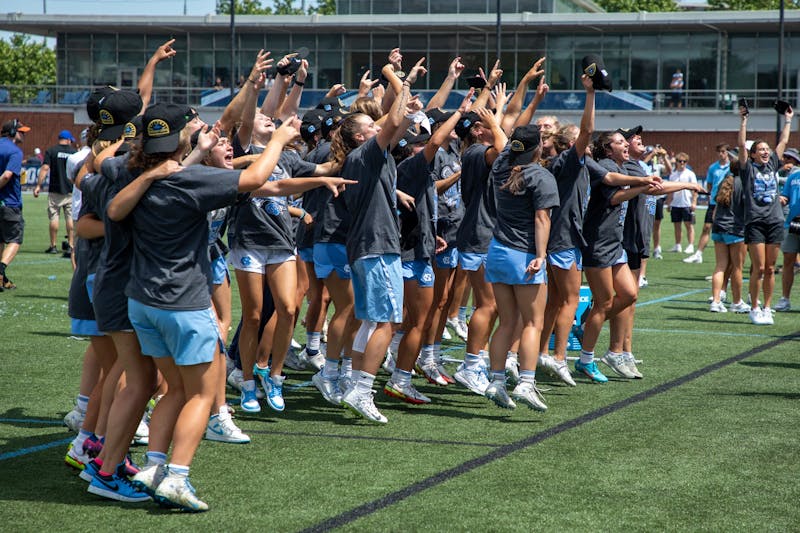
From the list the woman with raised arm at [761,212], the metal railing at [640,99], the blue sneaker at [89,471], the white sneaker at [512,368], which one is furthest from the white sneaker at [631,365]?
the metal railing at [640,99]

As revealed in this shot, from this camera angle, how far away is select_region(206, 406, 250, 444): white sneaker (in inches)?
279

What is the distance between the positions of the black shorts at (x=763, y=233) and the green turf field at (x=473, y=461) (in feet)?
12.7

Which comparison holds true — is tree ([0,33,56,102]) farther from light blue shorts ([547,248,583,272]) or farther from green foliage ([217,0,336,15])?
light blue shorts ([547,248,583,272])

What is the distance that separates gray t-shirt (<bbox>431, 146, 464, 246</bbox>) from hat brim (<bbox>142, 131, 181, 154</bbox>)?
4.48 meters

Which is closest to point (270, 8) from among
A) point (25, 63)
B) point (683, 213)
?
point (25, 63)

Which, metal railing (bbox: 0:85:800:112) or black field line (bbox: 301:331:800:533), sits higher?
metal railing (bbox: 0:85:800:112)

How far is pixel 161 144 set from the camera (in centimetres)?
545

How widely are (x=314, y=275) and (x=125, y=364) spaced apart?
4018 millimetres

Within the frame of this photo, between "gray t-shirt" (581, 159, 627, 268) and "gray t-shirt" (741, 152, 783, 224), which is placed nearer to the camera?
"gray t-shirt" (581, 159, 627, 268)

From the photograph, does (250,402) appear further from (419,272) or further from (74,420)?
(419,272)

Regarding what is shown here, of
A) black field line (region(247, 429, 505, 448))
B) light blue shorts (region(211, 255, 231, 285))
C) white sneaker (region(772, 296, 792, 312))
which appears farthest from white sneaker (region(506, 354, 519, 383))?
white sneaker (region(772, 296, 792, 312))

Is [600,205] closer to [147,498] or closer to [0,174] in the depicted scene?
[147,498]

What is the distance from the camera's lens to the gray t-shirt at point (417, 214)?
8.68 meters

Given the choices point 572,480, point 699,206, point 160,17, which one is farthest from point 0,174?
point 160,17
